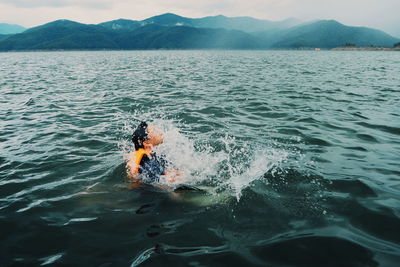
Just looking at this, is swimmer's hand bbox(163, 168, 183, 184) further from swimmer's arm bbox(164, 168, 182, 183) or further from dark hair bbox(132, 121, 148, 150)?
A: dark hair bbox(132, 121, 148, 150)

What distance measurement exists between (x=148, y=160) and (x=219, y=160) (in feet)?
8.24

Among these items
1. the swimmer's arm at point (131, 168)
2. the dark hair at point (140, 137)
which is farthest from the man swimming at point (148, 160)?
the swimmer's arm at point (131, 168)

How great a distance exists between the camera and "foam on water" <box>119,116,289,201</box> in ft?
24.1

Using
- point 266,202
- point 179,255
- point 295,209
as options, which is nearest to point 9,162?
point 179,255

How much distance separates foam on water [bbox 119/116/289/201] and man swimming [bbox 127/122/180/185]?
0.85 ft

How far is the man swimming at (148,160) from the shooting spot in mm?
7035

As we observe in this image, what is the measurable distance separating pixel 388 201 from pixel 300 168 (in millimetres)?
2222

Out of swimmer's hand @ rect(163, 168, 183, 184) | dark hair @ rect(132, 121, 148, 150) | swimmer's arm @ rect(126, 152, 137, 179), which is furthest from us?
swimmer's arm @ rect(126, 152, 137, 179)

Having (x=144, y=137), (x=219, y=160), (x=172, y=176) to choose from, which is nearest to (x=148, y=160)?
(x=144, y=137)

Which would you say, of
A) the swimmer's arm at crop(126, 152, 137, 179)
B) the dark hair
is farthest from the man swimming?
the swimmer's arm at crop(126, 152, 137, 179)

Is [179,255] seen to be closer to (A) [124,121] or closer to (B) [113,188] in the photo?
(B) [113,188]

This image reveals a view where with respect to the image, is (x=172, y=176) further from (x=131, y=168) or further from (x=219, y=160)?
(x=219, y=160)

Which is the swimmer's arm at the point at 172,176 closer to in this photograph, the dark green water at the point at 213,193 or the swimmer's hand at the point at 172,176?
the swimmer's hand at the point at 172,176

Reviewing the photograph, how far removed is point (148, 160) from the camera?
7.18 meters
